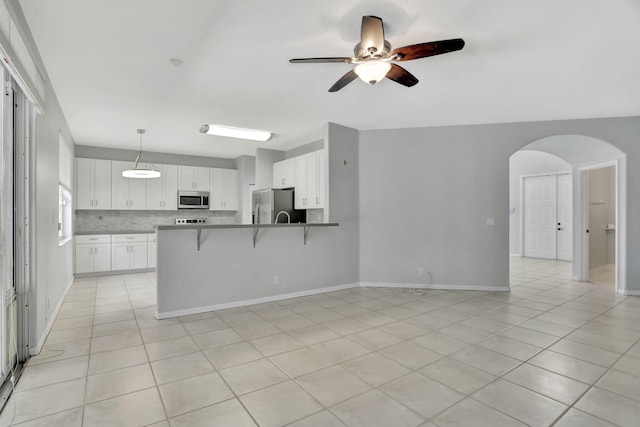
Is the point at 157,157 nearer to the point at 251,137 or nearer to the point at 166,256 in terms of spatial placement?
the point at 251,137

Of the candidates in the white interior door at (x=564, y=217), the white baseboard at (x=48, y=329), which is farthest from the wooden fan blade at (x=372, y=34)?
the white interior door at (x=564, y=217)

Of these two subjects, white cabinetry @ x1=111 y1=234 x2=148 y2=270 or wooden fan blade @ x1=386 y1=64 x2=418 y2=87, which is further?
white cabinetry @ x1=111 y1=234 x2=148 y2=270

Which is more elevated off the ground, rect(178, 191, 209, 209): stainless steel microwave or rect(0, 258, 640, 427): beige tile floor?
rect(178, 191, 209, 209): stainless steel microwave

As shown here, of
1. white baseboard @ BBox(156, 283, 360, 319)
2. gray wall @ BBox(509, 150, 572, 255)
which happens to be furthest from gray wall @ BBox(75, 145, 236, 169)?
gray wall @ BBox(509, 150, 572, 255)

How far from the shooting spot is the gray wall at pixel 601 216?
651cm

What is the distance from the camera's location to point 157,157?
695 cm

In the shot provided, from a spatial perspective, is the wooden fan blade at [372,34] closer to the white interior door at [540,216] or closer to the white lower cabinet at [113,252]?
the white lower cabinet at [113,252]

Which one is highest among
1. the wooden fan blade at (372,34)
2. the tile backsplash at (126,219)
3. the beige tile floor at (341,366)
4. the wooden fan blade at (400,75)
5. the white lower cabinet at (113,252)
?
the wooden fan blade at (372,34)

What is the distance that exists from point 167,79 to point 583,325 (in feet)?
16.6

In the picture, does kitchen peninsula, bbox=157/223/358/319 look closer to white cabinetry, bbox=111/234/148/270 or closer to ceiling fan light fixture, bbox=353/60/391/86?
ceiling fan light fixture, bbox=353/60/391/86

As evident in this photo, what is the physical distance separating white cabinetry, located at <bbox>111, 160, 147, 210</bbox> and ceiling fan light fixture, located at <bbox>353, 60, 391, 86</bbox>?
5833 mm

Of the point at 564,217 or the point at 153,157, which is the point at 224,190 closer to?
the point at 153,157

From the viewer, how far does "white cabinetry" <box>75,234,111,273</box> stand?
5.90 m

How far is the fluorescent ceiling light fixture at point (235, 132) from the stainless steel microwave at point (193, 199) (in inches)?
96.3
